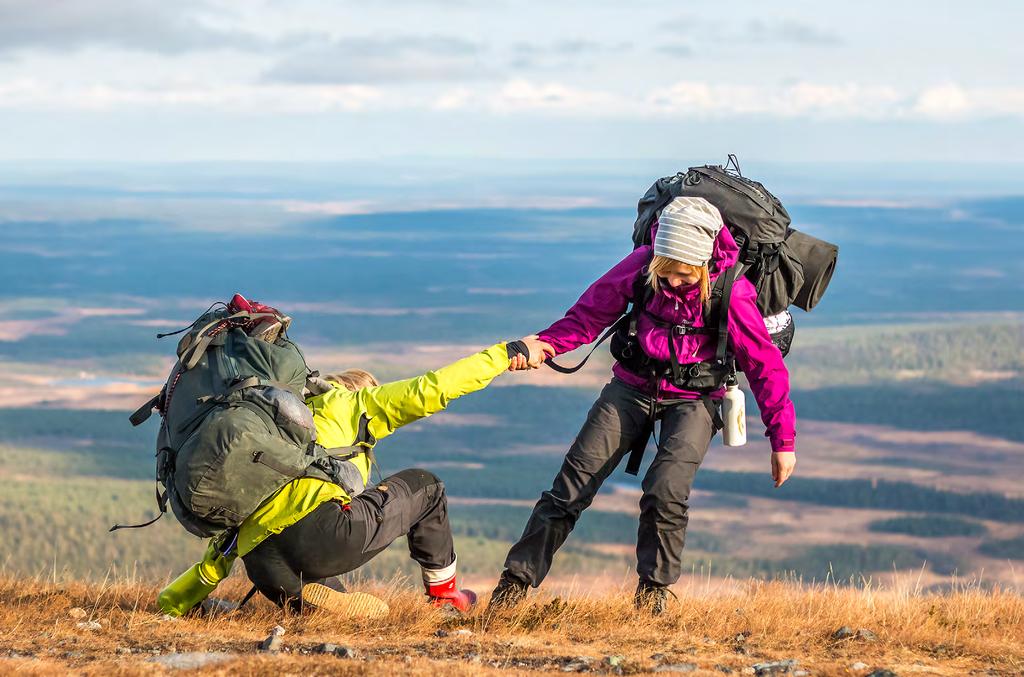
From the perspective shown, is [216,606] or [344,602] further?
[216,606]

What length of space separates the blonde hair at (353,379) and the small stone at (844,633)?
9.57 ft

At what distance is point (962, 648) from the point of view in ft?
23.0

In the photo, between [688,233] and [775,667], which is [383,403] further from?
[775,667]

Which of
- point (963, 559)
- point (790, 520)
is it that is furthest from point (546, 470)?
point (963, 559)

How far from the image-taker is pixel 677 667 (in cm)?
642

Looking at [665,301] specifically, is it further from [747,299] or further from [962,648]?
[962,648]

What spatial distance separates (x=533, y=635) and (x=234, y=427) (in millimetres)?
2044

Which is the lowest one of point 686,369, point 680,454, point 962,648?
point 962,648

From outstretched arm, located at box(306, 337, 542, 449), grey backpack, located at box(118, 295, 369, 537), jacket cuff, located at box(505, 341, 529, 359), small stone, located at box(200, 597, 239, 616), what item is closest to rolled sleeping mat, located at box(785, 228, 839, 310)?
jacket cuff, located at box(505, 341, 529, 359)

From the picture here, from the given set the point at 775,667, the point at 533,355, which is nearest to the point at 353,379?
the point at 533,355

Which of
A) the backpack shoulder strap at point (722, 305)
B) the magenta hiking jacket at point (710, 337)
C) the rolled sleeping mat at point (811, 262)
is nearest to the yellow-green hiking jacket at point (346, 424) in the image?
the magenta hiking jacket at point (710, 337)

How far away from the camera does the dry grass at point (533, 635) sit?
623 cm

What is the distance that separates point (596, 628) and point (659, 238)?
220 cm

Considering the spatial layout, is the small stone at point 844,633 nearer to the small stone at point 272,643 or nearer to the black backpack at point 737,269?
the black backpack at point 737,269
